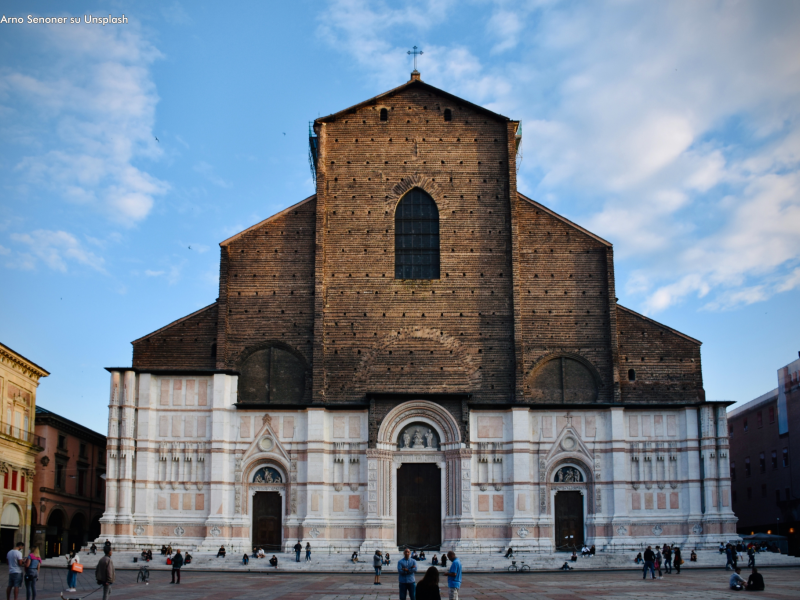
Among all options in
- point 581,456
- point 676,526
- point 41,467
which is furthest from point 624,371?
point 41,467

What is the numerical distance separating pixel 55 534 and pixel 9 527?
192 inches

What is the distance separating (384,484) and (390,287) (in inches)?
302

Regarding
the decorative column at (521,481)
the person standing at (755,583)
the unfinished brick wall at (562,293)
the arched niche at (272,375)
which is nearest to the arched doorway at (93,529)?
the arched niche at (272,375)

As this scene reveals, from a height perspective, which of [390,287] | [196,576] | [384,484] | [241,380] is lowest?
[196,576]

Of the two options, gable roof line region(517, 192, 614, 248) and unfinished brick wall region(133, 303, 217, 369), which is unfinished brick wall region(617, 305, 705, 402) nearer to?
gable roof line region(517, 192, 614, 248)

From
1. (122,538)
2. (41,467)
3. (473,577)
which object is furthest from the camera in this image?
(41,467)

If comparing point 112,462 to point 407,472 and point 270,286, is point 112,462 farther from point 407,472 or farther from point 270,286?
point 407,472

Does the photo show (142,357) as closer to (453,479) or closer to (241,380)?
(241,380)

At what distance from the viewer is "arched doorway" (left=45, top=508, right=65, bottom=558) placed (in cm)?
4125

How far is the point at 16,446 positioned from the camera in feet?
123

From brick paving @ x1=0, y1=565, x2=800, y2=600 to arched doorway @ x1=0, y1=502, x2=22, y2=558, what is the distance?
8.05 metres

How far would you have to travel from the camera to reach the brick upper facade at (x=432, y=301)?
112 ft

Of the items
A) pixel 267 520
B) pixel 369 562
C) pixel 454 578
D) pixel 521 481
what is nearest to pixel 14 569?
pixel 454 578

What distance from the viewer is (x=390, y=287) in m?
34.9
